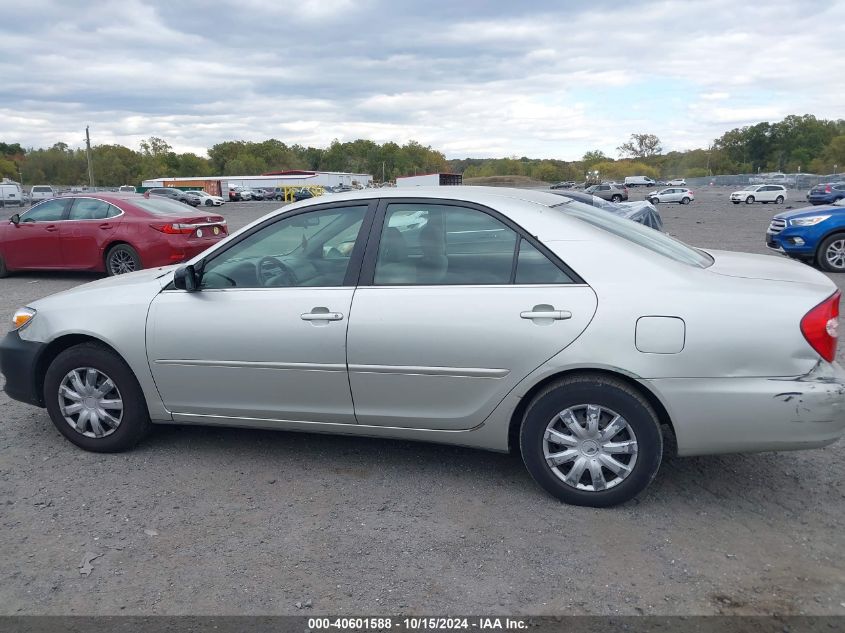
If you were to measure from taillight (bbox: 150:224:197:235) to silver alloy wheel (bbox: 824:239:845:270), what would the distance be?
10.6 m

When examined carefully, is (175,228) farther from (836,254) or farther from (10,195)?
(10,195)

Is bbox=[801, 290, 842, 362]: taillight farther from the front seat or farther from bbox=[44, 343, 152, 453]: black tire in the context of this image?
bbox=[44, 343, 152, 453]: black tire

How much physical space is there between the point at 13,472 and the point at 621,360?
3.60 m

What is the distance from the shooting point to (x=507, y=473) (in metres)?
4.12

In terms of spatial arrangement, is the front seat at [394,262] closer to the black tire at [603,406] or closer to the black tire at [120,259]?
the black tire at [603,406]

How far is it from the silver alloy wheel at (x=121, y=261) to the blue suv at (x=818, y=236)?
10.9m

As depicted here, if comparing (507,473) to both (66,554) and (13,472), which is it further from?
(13,472)

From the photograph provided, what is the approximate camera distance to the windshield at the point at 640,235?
3865mm

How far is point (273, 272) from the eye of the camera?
13.7 ft

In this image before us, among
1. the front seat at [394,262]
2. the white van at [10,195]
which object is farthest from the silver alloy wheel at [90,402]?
the white van at [10,195]

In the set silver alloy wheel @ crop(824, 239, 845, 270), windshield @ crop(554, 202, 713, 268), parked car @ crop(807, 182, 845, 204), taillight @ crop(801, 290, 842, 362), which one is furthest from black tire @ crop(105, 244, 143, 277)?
parked car @ crop(807, 182, 845, 204)

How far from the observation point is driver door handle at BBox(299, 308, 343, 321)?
3.83 metres

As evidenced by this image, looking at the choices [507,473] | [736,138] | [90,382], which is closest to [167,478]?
[90,382]

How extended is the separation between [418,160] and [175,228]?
438ft
